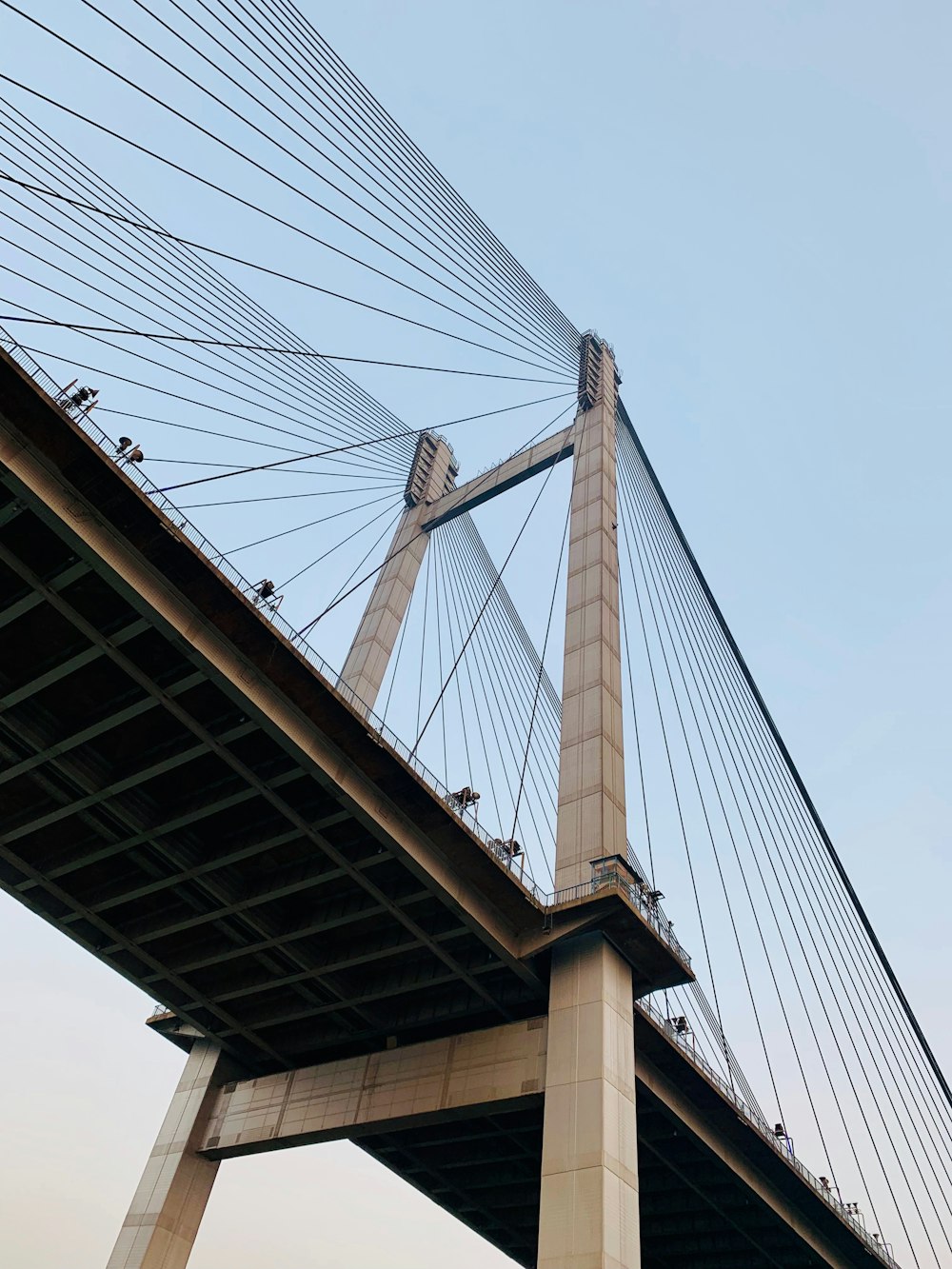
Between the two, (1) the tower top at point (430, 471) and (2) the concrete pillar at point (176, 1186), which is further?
(1) the tower top at point (430, 471)

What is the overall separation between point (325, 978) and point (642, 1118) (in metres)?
12.3

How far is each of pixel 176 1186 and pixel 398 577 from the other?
24.2 metres

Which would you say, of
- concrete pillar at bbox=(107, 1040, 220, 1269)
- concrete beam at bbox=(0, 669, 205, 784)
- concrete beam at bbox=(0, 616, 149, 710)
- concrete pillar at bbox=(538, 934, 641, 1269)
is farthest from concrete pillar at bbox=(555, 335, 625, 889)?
concrete pillar at bbox=(107, 1040, 220, 1269)

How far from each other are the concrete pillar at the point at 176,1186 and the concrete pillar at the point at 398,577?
14.8 meters

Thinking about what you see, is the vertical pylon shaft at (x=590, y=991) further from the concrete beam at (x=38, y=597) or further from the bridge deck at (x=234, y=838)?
the concrete beam at (x=38, y=597)

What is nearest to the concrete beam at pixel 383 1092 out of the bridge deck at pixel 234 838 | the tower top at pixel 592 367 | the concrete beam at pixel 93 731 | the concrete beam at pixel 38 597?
the bridge deck at pixel 234 838

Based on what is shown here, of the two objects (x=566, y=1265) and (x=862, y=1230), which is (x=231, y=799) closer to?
(x=566, y=1265)

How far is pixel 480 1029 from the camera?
103ft

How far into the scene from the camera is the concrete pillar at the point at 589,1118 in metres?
24.1

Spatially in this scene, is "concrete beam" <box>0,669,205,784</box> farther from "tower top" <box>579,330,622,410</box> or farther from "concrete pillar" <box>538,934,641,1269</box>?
"tower top" <box>579,330,622,410</box>

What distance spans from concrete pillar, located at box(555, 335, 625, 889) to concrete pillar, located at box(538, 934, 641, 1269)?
272cm

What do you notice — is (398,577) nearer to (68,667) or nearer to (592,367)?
(592,367)

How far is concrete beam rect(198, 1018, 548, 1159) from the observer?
96.5 feet

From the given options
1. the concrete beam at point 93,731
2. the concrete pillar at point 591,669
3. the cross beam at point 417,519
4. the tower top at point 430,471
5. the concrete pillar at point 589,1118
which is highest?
the tower top at point 430,471
